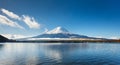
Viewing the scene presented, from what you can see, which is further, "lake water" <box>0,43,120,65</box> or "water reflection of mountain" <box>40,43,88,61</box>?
"water reflection of mountain" <box>40,43,88,61</box>

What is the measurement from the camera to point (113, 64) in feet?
123

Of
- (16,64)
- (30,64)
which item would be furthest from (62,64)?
(16,64)

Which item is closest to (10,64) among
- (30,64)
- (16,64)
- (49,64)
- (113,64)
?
(16,64)

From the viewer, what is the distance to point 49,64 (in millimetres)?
37094

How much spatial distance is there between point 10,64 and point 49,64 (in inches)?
315

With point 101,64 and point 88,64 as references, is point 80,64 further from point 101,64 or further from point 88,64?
point 101,64

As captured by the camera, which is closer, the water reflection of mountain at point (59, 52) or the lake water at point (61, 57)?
the lake water at point (61, 57)

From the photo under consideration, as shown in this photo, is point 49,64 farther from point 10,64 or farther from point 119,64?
point 119,64

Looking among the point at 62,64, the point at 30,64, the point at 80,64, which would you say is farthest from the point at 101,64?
the point at 30,64

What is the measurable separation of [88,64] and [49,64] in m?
7.95

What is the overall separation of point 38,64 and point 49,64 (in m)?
2.24

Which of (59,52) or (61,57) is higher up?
(59,52)

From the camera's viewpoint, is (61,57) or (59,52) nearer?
(61,57)

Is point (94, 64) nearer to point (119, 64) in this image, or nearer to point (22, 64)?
point (119, 64)
